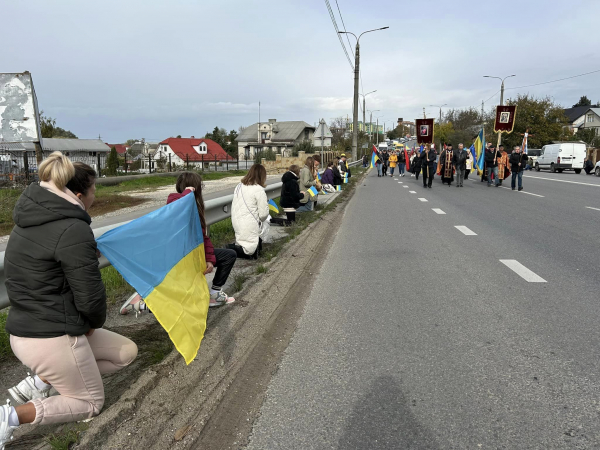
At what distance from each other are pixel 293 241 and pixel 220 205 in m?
1.66

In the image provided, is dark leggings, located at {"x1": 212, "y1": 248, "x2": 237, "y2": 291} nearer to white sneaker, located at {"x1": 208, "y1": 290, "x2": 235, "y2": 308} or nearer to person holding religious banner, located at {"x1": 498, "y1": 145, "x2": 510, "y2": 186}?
white sneaker, located at {"x1": 208, "y1": 290, "x2": 235, "y2": 308}

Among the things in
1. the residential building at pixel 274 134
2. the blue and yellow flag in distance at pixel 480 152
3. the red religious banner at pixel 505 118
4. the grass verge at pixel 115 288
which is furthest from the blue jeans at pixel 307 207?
the residential building at pixel 274 134

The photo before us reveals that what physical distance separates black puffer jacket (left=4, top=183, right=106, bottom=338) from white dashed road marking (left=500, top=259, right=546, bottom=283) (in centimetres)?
509

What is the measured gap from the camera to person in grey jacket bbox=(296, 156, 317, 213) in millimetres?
12469

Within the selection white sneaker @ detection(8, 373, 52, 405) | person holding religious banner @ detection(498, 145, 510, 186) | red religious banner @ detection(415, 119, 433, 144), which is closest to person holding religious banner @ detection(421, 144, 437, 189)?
person holding religious banner @ detection(498, 145, 510, 186)

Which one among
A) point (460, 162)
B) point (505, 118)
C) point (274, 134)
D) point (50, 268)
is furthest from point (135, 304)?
point (274, 134)

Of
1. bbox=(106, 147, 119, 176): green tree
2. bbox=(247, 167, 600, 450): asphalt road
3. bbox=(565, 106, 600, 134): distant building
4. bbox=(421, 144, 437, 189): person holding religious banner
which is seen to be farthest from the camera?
bbox=(565, 106, 600, 134): distant building

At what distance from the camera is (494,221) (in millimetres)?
10922

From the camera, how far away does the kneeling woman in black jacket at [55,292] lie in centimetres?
246

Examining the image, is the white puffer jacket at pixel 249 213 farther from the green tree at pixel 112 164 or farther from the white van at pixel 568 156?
the white van at pixel 568 156

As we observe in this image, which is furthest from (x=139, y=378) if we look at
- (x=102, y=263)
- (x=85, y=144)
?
(x=85, y=144)

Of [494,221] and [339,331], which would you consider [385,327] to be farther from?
[494,221]

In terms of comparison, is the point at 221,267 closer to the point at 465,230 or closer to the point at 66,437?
the point at 66,437

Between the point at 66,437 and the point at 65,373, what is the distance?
336 millimetres
